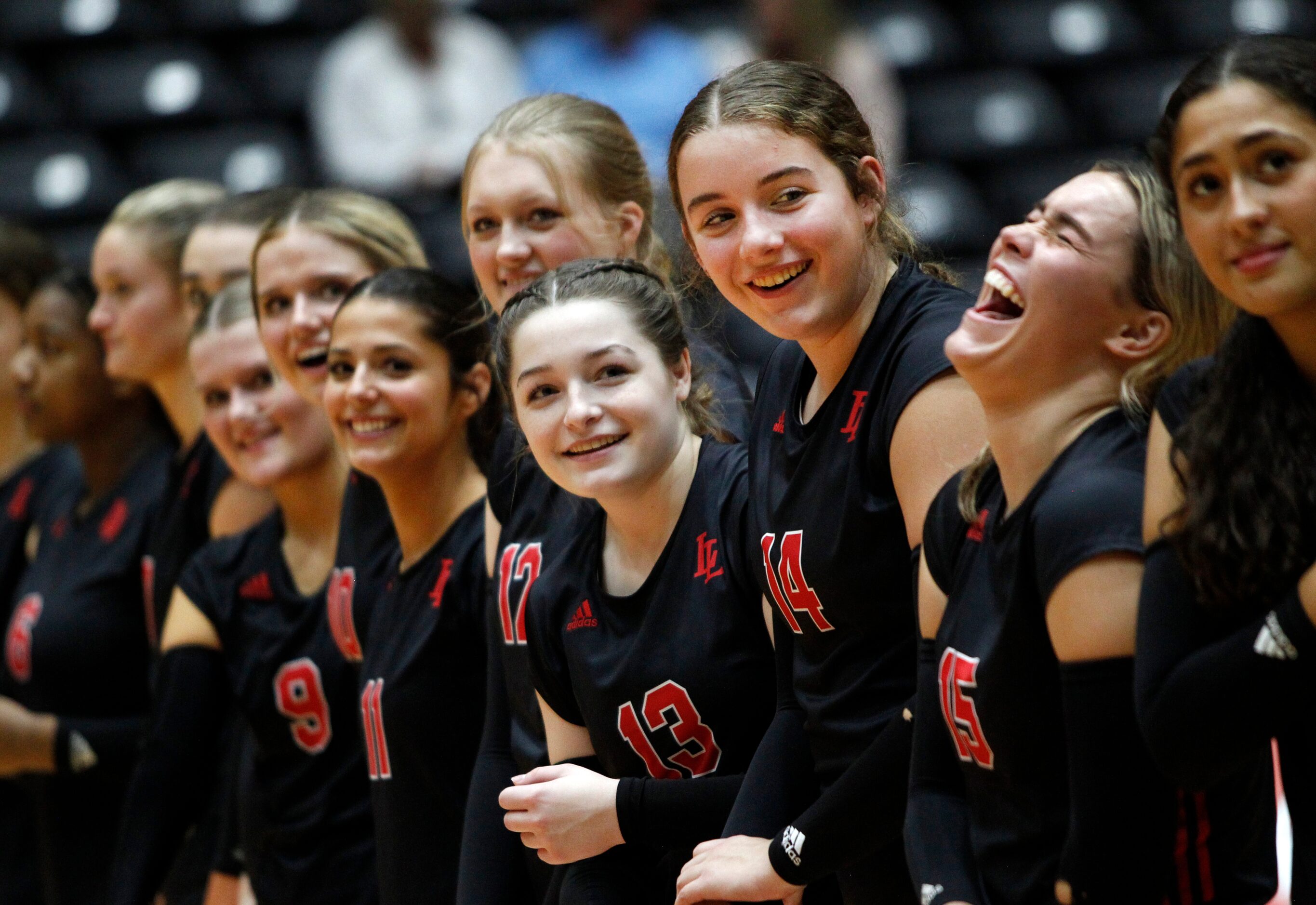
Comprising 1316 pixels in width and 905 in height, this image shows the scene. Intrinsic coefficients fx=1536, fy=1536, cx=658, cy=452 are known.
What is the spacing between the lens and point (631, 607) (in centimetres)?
223

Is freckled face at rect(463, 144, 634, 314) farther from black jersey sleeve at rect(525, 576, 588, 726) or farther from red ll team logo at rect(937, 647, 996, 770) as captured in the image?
red ll team logo at rect(937, 647, 996, 770)

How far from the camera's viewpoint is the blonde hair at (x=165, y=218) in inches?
150

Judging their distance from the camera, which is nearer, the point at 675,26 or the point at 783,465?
the point at 783,465

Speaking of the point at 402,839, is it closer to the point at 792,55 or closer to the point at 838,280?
the point at 838,280

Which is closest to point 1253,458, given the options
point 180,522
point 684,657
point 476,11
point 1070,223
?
point 1070,223

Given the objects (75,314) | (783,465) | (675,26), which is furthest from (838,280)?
(675,26)

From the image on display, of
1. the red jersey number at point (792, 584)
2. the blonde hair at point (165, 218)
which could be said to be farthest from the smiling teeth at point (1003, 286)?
the blonde hair at point (165, 218)

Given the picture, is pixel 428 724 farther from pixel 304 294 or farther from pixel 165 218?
pixel 165 218

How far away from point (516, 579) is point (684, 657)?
447 mm

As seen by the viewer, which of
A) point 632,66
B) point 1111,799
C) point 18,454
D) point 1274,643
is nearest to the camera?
point 1274,643

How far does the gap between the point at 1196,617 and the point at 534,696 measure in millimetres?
1237

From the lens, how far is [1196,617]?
1.48 meters

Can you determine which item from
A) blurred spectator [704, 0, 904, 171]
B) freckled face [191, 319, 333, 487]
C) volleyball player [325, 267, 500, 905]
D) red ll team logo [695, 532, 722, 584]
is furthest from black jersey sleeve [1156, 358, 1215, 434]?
blurred spectator [704, 0, 904, 171]

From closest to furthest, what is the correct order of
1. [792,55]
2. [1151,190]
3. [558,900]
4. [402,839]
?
[1151,190], [558,900], [402,839], [792,55]
